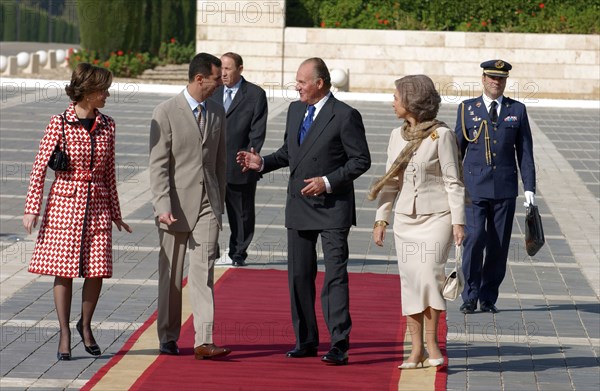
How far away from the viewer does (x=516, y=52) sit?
34531 millimetres

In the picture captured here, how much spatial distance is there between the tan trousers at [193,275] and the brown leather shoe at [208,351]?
0.03 meters

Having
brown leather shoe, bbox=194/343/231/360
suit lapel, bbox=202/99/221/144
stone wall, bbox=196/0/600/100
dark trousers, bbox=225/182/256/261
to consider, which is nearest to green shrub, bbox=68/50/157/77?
stone wall, bbox=196/0/600/100

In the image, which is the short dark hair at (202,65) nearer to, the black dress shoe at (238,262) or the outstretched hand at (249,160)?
the outstretched hand at (249,160)

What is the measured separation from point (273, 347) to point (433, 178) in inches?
65.6

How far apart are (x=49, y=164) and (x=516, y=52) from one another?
2805 cm

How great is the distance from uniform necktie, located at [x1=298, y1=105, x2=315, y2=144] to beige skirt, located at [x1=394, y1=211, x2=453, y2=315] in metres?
0.87

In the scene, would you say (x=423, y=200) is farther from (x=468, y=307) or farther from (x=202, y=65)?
(x=468, y=307)

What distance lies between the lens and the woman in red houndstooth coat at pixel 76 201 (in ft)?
25.5

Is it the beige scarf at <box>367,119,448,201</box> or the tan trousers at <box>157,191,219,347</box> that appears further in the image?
the tan trousers at <box>157,191,219,347</box>

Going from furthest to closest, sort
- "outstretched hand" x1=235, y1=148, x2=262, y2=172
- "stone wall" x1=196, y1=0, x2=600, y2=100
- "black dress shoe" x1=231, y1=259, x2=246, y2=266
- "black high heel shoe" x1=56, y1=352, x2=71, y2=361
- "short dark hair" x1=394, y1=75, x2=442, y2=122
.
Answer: "stone wall" x1=196, y1=0, x2=600, y2=100 < "black dress shoe" x1=231, y1=259, x2=246, y2=266 < "outstretched hand" x1=235, y1=148, x2=262, y2=172 < "black high heel shoe" x1=56, y1=352, x2=71, y2=361 < "short dark hair" x1=394, y1=75, x2=442, y2=122

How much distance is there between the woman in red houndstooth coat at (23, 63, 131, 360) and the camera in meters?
7.78

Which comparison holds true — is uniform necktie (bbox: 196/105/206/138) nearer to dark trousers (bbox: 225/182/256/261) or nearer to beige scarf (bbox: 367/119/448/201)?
beige scarf (bbox: 367/119/448/201)

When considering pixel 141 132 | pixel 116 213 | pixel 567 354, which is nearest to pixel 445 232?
pixel 567 354

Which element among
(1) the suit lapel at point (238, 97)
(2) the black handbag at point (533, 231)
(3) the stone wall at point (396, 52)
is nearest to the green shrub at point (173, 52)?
(3) the stone wall at point (396, 52)
